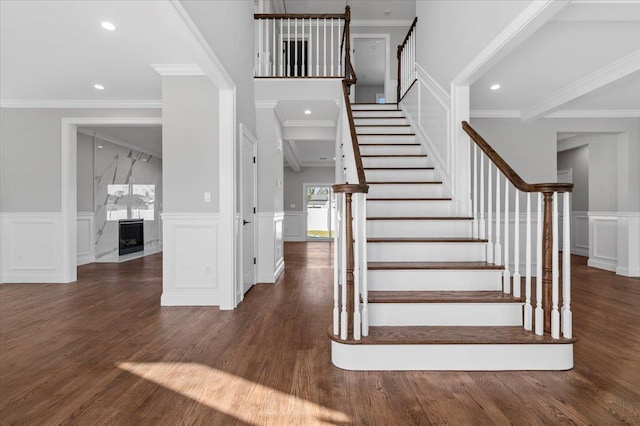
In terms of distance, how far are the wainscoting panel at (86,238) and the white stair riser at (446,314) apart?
6332 mm

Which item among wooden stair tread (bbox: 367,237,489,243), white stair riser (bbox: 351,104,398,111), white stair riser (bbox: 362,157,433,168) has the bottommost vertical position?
wooden stair tread (bbox: 367,237,489,243)

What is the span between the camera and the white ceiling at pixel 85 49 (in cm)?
277

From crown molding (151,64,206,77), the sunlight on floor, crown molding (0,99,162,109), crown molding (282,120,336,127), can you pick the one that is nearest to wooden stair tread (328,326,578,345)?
the sunlight on floor

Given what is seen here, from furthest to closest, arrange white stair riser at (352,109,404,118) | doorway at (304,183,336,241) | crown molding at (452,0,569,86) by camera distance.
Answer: doorway at (304,183,336,241) < white stair riser at (352,109,404,118) < crown molding at (452,0,569,86)

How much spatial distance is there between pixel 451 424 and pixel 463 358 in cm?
62

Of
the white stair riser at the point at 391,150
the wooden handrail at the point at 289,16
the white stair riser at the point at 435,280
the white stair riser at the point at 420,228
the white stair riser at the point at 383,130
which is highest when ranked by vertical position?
the wooden handrail at the point at 289,16

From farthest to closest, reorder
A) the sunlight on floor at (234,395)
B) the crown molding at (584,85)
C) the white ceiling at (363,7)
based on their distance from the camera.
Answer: the white ceiling at (363,7), the crown molding at (584,85), the sunlight on floor at (234,395)

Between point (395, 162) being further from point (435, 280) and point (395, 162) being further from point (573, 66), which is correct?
point (573, 66)

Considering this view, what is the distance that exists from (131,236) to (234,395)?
6958 millimetres

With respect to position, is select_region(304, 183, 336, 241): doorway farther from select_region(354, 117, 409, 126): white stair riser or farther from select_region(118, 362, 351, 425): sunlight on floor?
select_region(118, 362, 351, 425): sunlight on floor

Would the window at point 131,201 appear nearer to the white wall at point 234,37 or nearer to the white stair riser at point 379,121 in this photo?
the white wall at point 234,37

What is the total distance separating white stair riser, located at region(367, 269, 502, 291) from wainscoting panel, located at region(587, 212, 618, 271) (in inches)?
185

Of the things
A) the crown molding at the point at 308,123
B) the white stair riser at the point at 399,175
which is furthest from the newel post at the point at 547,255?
the crown molding at the point at 308,123

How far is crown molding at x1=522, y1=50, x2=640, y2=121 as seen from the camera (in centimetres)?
362
